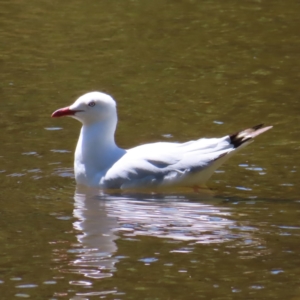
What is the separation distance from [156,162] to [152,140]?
4.86 ft

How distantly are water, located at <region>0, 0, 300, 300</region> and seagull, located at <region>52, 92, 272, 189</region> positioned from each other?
0.14 m

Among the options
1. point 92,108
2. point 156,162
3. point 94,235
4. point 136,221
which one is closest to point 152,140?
point 92,108

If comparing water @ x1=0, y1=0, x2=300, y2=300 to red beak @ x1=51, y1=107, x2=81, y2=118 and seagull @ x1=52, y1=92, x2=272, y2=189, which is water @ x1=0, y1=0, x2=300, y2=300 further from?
red beak @ x1=51, y1=107, x2=81, y2=118

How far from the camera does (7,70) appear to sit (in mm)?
13281

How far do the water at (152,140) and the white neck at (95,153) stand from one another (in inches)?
7.6

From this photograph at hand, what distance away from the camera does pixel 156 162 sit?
9414 millimetres

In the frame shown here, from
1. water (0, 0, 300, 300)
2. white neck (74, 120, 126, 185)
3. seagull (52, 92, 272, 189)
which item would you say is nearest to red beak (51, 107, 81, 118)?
seagull (52, 92, 272, 189)

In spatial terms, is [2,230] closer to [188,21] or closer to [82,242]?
[82,242]

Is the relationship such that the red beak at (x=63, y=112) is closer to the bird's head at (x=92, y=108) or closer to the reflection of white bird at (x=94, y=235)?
the bird's head at (x=92, y=108)

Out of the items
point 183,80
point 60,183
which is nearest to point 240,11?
point 183,80

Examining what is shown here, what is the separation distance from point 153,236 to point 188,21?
8722 millimetres

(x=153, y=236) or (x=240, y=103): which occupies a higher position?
(x=240, y=103)

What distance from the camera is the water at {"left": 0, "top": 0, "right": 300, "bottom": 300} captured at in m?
7.10

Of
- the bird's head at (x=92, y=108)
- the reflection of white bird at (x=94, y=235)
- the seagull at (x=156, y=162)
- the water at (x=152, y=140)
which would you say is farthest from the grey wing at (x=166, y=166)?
the bird's head at (x=92, y=108)
